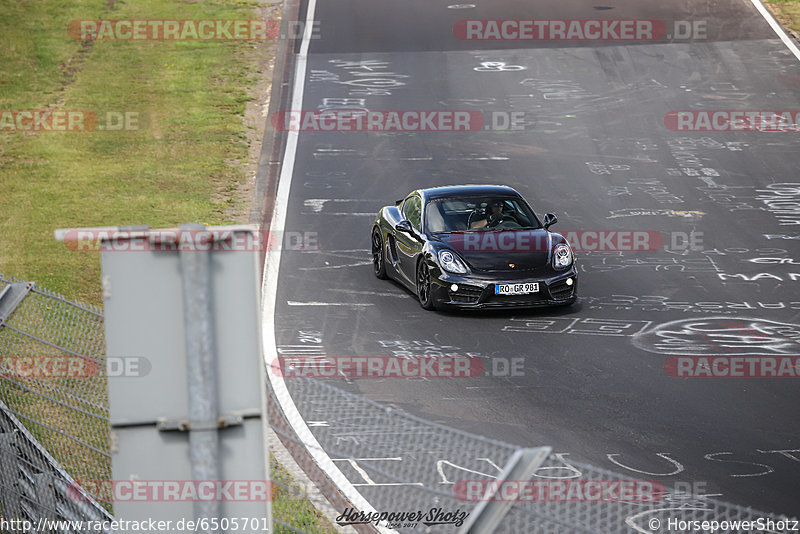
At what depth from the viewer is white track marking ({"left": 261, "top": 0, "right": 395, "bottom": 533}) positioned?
7977mm

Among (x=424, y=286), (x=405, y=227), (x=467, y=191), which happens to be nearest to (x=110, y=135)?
(x=405, y=227)

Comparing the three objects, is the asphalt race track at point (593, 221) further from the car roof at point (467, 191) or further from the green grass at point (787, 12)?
the car roof at point (467, 191)

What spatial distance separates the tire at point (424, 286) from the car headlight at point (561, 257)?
1.68 meters

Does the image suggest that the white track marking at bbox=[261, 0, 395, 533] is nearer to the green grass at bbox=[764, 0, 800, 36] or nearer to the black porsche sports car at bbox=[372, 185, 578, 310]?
the black porsche sports car at bbox=[372, 185, 578, 310]

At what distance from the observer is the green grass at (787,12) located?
1309 inches

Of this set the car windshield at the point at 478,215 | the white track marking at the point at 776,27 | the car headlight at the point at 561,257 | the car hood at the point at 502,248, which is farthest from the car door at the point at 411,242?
the white track marking at the point at 776,27

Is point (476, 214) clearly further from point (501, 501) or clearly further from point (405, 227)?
point (501, 501)

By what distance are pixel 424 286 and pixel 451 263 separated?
571 millimetres

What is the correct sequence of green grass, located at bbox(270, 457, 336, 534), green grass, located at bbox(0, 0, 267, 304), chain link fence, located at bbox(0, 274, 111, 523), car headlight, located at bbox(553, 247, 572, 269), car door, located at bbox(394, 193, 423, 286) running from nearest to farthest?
chain link fence, located at bbox(0, 274, 111, 523) → green grass, located at bbox(270, 457, 336, 534) → car headlight, located at bbox(553, 247, 572, 269) → car door, located at bbox(394, 193, 423, 286) → green grass, located at bbox(0, 0, 267, 304)

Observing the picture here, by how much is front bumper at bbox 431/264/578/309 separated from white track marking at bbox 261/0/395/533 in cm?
237

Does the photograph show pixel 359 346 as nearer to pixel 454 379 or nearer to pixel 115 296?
pixel 454 379

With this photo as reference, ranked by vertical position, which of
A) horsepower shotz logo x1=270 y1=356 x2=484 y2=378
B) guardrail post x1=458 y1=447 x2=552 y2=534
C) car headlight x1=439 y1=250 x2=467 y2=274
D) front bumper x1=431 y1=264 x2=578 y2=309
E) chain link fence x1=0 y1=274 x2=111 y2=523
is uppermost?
guardrail post x1=458 y1=447 x2=552 y2=534

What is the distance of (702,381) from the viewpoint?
1155 cm

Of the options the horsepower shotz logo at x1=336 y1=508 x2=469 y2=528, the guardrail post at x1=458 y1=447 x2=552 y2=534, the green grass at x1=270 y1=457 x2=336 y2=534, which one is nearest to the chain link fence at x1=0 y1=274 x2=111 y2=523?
the green grass at x1=270 y1=457 x2=336 y2=534
